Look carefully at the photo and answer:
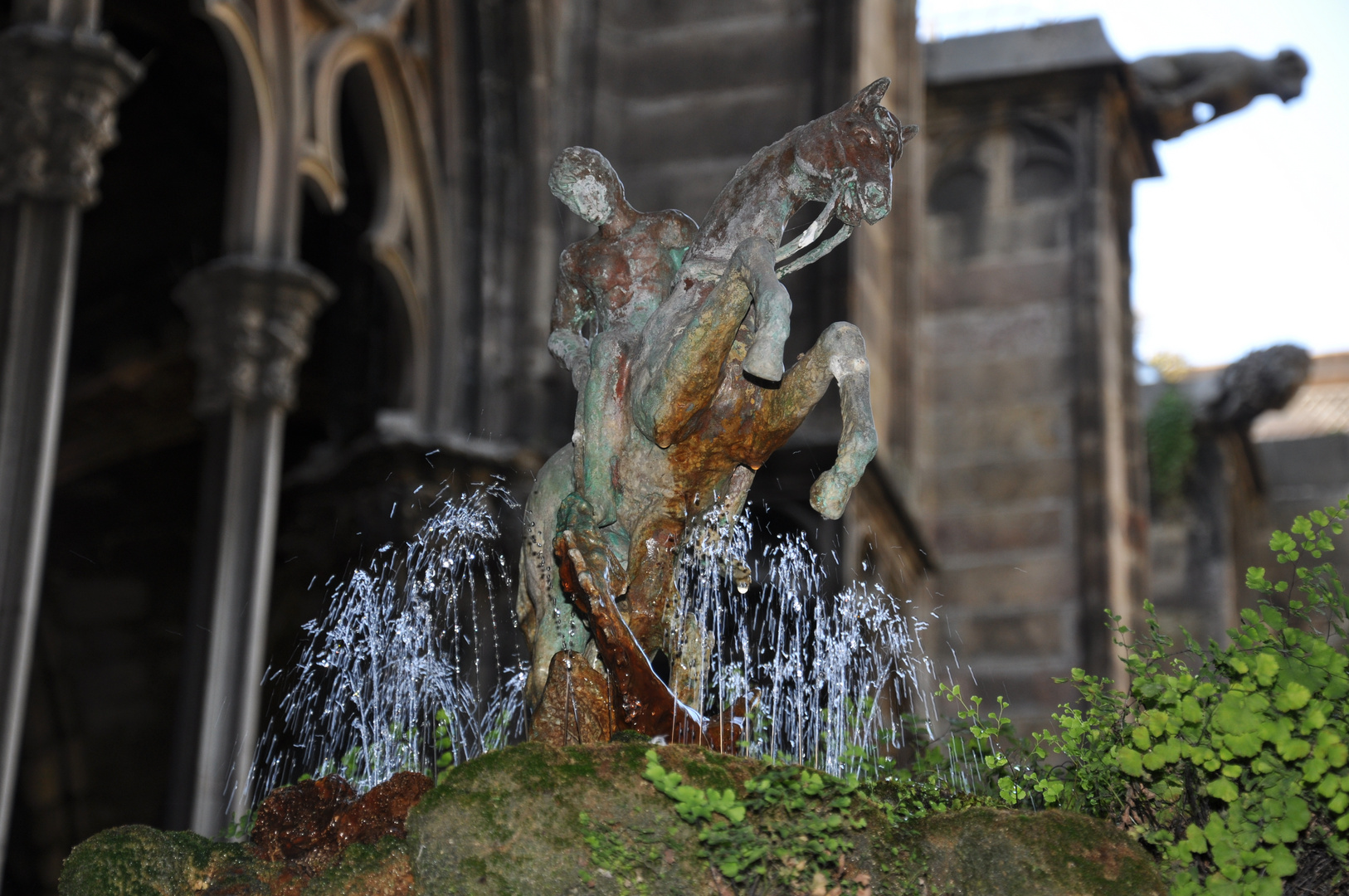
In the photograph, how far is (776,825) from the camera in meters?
2.79

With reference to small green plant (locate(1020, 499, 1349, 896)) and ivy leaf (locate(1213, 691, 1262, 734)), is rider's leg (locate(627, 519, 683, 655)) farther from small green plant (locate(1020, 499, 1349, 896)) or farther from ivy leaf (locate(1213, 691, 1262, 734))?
ivy leaf (locate(1213, 691, 1262, 734))

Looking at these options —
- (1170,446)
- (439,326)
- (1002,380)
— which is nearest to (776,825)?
(439,326)

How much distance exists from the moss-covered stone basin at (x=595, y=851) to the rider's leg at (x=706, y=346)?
75cm

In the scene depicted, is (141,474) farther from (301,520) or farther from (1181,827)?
(1181,827)

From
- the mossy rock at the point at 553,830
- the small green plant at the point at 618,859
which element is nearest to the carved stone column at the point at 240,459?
the mossy rock at the point at 553,830

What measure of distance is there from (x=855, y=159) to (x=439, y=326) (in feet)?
16.7

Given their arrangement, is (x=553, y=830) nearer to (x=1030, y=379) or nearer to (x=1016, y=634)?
(x=1016, y=634)

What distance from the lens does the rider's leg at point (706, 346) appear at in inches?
128

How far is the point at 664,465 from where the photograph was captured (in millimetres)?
Answer: 3439

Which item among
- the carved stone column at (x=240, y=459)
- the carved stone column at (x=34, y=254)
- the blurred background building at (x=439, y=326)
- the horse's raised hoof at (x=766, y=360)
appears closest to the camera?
the horse's raised hoof at (x=766, y=360)

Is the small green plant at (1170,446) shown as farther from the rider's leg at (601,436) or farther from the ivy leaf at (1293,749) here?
the ivy leaf at (1293,749)

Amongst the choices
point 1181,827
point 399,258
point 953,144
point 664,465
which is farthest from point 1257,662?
point 953,144

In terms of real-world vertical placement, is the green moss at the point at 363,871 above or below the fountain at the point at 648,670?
below

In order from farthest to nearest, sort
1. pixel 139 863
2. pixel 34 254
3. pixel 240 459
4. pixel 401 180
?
pixel 401 180 < pixel 240 459 < pixel 34 254 < pixel 139 863
